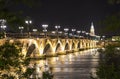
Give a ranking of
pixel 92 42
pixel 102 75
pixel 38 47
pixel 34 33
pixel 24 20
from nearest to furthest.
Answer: pixel 24 20
pixel 102 75
pixel 38 47
pixel 34 33
pixel 92 42

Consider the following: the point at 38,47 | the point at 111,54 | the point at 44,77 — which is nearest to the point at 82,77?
the point at 111,54

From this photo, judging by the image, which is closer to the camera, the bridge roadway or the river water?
the river water

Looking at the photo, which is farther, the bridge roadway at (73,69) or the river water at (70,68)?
the bridge roadway at (73,69)

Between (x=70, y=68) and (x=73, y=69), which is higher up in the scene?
(x=70, y=68)

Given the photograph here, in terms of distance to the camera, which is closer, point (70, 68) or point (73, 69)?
point (73, 69)

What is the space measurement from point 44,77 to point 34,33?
97415 millimetres

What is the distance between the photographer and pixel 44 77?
992cm

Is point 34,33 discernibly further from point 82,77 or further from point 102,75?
point 102,75

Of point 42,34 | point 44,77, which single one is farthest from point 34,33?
point 44,77

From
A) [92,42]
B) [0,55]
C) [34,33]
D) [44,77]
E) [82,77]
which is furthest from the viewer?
[92,42]

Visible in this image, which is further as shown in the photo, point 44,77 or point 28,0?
point 44,77

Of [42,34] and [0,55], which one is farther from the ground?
[42,34]

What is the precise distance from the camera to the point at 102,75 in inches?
540

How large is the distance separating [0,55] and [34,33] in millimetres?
99536
